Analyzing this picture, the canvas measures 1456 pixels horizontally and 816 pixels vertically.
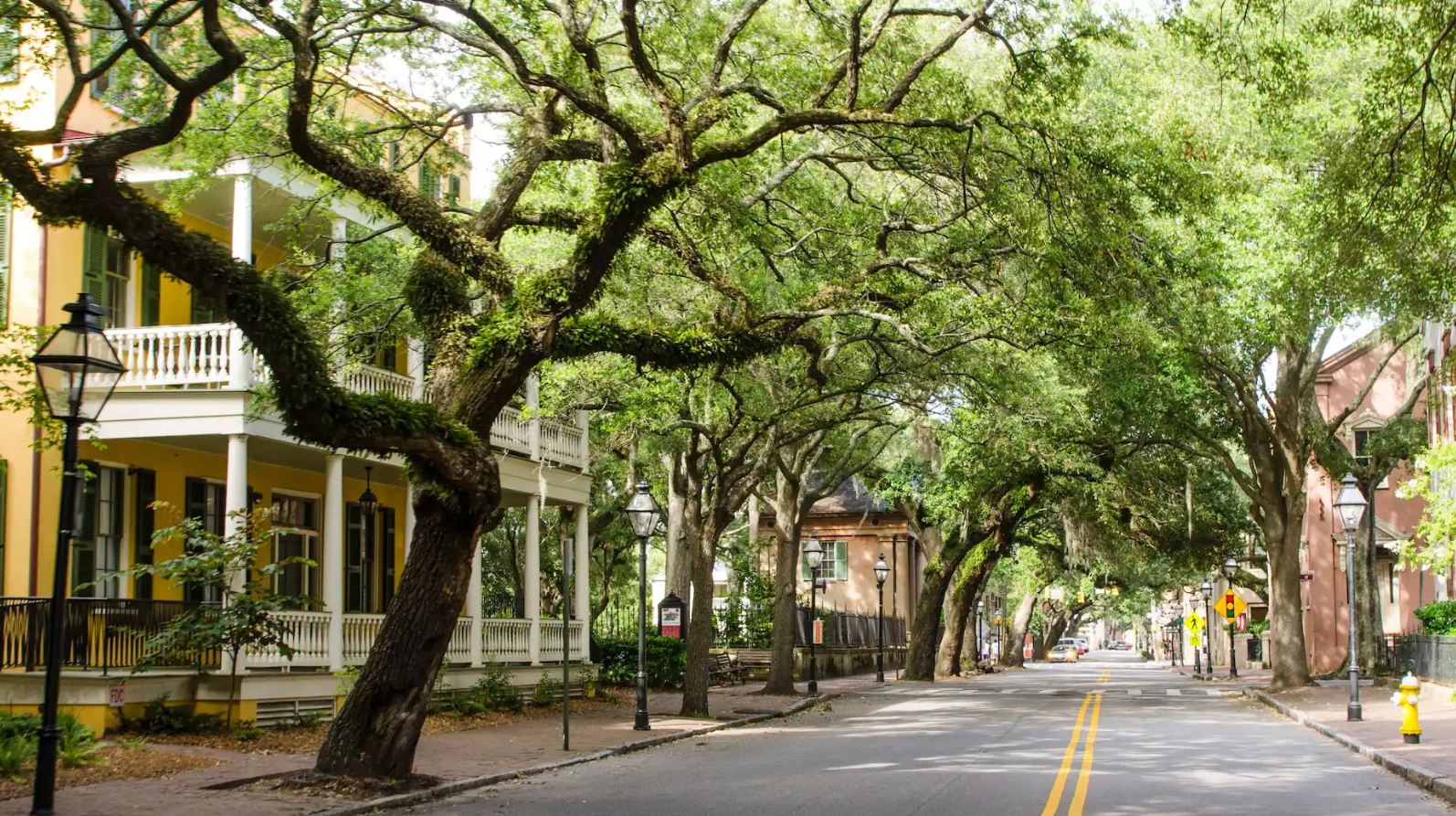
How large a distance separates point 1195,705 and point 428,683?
2203 centimetres

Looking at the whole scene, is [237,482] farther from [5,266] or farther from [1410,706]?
[1410,706]

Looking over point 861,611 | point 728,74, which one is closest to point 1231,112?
point 728,74

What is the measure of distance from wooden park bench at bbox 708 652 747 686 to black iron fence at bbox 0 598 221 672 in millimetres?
19961

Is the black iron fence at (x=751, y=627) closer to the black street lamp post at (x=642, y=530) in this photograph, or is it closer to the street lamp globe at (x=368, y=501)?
the street lamp globe at (x=368, y=501)

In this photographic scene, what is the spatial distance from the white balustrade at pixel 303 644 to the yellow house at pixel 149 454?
29mm

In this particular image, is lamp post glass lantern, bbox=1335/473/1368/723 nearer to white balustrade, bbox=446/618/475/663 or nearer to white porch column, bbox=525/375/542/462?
white porch column, bbox=525/375/542/462

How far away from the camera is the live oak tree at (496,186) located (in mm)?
12031

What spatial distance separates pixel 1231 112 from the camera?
2469 centimetres

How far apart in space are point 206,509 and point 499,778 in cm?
1022

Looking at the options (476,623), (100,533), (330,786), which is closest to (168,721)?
(100,533)

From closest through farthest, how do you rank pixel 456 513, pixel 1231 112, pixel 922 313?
pixel 456 513, pixel 922 313, pixel 1231 112

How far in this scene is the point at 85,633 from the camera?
18234 millimetres

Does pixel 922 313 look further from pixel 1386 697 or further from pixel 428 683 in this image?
pixel 1386 697

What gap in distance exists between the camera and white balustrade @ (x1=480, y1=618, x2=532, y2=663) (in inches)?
1005
